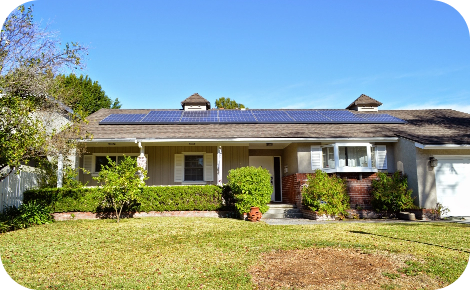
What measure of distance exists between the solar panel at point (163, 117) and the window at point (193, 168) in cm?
207

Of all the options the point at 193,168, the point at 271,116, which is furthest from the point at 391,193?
the point at 193,168

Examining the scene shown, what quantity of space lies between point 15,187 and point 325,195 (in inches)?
457

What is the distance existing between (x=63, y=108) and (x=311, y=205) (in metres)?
9.91

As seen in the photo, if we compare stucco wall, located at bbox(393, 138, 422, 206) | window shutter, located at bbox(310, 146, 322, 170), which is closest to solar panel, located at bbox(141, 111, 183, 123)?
window shutter, located at bbox(310, 146, 322, 170)

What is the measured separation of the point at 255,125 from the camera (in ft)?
54.6

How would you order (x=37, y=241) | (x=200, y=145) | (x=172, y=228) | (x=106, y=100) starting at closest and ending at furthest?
(x=37, y=241)
(x=172, y=228)
(x=200, y=145)
(x=106, y=100)

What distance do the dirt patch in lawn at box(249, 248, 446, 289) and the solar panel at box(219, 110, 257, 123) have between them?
417 inches

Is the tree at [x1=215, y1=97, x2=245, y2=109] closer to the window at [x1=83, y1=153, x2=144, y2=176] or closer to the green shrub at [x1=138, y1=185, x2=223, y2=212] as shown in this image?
the window at [x1=83, y1=153, x2=144, y2=176]

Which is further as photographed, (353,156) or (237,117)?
(237,117)

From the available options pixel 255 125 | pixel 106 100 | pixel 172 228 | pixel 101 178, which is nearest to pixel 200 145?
pixel 255 125

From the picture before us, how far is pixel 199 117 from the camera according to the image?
17.8m

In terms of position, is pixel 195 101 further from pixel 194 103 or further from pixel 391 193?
pixel 391 193

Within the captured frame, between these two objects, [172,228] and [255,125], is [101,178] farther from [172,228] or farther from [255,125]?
[255,125]

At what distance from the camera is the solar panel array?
55.4 feet
